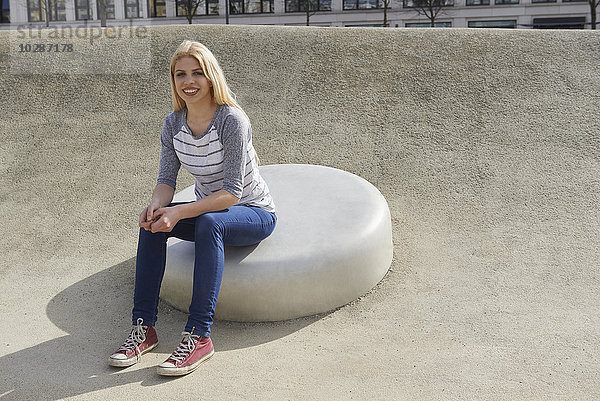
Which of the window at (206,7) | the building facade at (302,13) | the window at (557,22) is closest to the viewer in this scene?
the window at (557,22)

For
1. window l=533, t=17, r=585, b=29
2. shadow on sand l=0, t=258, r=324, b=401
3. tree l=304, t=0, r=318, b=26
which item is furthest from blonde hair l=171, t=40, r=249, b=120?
tree l=304, t=0, r=318, b=26

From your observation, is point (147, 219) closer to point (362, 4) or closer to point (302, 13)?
point (302, 13)

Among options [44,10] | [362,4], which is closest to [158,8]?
[44,10]

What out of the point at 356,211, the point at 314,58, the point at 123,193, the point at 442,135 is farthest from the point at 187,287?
the point at 314,58

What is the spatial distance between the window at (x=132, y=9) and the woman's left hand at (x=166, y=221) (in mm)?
34888

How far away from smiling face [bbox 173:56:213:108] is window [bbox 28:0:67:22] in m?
35.5

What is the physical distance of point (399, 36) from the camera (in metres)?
9.07

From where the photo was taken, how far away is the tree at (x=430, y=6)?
33.0 m

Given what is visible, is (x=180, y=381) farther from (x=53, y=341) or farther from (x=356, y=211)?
(x=356, y=211)

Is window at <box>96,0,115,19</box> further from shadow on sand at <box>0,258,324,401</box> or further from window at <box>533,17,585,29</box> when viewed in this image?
shadow on sand at <box>0,258,324,401</box>

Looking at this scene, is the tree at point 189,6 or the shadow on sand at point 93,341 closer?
the shadow on sand at point 93,341

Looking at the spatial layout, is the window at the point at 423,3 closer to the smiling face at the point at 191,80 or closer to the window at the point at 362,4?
the window at the point at 362,4

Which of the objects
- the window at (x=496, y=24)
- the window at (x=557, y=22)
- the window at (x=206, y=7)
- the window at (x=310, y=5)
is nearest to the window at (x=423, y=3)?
the window at (x=496, y=24)

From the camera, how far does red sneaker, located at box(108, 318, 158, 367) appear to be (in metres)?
3.26
